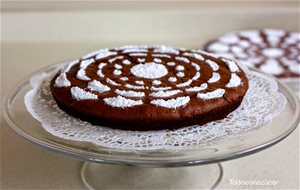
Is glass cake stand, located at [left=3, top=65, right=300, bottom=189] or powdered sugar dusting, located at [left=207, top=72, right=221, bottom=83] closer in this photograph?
glass cake stand, located at [left=3, top=65, right=300, bottom=189]

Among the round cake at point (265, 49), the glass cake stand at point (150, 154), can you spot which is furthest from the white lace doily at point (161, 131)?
the round cake at point (265, 49)

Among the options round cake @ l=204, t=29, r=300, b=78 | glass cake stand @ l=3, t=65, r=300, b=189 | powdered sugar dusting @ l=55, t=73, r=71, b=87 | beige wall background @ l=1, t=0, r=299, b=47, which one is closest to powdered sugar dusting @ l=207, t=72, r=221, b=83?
glass cake stand @ l=3, t=65, r=300, b=189

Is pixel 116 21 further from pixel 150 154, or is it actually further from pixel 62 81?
pixel 150 154

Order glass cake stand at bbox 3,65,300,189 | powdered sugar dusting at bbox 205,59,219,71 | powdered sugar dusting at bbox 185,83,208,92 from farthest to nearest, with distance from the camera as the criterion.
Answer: powdered sugar dusting at bbox 205,59,219,71 → powdered sugar dusting at bbox 185,83,208,92 → glass cake stand at bbox 3,65,300,189

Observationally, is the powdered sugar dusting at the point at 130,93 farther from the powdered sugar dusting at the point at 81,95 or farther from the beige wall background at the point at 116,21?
the beige wall background at the point at 116,21

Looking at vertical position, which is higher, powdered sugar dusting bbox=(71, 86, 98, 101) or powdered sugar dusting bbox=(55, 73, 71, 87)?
powdered sugar dusting bbox=(55, 73, 71, 87)

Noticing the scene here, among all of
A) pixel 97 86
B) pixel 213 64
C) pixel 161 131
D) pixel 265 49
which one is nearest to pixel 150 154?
pixel 161 131

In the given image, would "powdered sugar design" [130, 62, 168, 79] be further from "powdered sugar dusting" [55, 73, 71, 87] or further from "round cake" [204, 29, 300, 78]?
"round cake" [204, 29, 300, 78]

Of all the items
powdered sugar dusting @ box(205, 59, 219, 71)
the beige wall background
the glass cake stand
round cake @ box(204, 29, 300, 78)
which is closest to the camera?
the glass cake stand
